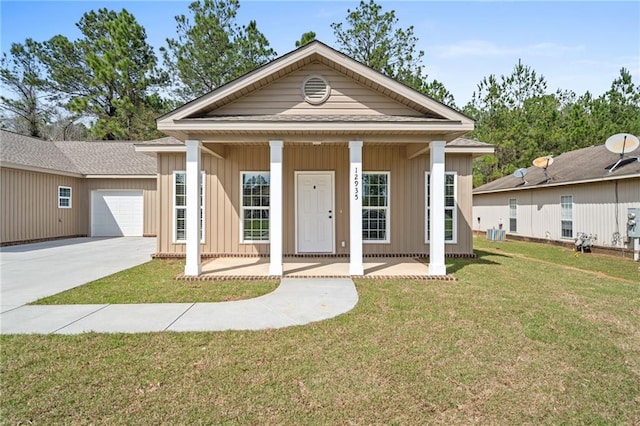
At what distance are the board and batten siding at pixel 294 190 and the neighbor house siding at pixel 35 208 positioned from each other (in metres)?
7.17

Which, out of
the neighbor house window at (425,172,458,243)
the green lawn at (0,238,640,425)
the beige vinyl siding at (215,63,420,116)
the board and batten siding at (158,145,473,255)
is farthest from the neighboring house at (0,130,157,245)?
the neighbor house window at (425,172,458,243)

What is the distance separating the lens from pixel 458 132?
6777 millimetres

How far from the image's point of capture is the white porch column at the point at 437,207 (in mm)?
6875

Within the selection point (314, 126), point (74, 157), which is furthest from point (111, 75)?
point (314, 126)

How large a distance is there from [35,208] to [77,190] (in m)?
2.36

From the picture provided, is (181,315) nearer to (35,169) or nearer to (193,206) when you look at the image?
(193,206)

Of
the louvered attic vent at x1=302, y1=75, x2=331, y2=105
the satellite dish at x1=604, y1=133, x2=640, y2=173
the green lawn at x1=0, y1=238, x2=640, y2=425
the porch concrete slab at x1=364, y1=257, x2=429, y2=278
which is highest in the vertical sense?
the louvered attic vent at x1=302, y1=75, x2=331, y2=105

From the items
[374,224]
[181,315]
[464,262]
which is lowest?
[181,315]

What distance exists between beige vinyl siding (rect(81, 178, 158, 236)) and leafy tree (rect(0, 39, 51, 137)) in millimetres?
13557

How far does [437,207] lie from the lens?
688cm

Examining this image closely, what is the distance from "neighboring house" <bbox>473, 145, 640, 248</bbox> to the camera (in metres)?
10.8

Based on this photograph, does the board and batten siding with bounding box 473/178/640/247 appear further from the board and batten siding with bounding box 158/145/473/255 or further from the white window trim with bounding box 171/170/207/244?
the white window trim with bounding box 171/170/207/244

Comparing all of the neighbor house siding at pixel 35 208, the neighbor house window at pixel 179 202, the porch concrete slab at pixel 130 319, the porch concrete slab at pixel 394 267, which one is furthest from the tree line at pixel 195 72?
the porch concrete slab at pixel 130 319

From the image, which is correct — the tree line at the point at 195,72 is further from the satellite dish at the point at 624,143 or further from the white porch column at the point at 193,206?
the white porch column at the point at 193,206
